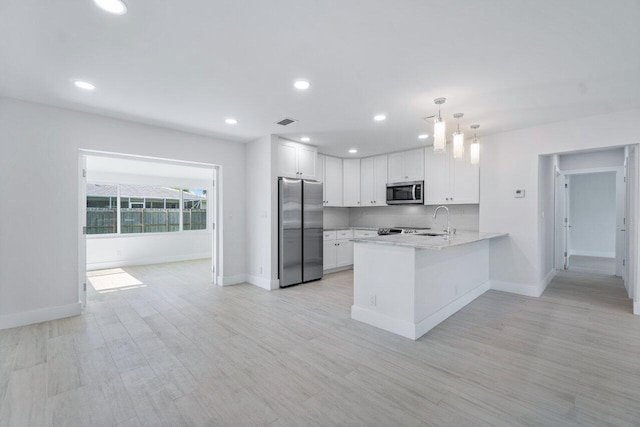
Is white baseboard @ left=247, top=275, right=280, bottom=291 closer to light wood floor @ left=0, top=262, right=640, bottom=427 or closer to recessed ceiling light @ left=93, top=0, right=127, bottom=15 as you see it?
light wood floor @ left=0, top=262, right=640, bottom=427

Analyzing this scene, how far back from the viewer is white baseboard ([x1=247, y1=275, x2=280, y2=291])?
466 centimetres

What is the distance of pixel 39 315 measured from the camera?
3270 millimetres

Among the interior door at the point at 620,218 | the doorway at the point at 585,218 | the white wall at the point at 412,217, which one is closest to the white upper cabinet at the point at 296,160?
the white wall at the point at 412,217

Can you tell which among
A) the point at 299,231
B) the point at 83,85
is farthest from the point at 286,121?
the point at 83,85

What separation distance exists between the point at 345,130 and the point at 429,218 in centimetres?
265

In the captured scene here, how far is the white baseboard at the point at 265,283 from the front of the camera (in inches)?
183

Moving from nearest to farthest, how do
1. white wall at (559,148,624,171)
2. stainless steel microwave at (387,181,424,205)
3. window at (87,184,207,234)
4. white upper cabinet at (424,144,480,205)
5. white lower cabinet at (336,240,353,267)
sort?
white upper cabinet at (424,144,480,205), white wall at (559,148,624,171), stainless steel microwave at (387,181,424,205), white lower cabinet at (336,240,353,267), window at (87,184,207,234)

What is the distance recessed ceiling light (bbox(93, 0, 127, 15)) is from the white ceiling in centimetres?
5

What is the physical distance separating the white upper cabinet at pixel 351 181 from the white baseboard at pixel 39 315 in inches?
193

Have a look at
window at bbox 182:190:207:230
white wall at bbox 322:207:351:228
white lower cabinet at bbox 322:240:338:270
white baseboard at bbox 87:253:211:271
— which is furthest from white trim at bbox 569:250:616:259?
window at bbox 182:190:207:230

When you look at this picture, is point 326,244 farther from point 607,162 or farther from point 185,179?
point 607,162

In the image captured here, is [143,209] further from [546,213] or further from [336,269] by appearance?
[546,213]

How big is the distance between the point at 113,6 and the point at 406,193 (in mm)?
4918

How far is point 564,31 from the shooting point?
6.43ft
